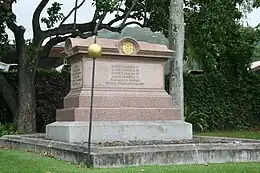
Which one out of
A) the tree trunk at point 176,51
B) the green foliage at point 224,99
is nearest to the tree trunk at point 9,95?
the tree trunk at point 176,51

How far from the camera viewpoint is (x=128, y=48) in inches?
454

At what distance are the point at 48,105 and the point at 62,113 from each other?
9.24 meters

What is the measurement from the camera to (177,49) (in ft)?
48.1

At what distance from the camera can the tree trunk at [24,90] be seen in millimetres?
17734

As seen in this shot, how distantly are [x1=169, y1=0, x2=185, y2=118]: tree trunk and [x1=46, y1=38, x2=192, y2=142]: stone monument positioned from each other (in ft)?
8.63

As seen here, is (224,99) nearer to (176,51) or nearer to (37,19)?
(37,19)

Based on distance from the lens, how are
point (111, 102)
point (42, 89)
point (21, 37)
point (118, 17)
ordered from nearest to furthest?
point (111, 102) → point (21, 37) → point (118, 17) → point (42, 89)

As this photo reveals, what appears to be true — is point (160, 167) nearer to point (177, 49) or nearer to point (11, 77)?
point (177, 49)

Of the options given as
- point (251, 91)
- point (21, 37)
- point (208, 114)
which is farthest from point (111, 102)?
point (251, 91)

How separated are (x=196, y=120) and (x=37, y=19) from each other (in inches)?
315

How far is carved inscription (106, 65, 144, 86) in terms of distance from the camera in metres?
11.4

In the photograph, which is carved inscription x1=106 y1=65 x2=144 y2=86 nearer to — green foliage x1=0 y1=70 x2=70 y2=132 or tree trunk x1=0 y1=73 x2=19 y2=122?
tree trunk x1=0 y1=73 x2=19 y2=122

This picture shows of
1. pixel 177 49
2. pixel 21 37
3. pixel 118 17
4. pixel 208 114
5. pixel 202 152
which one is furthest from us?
pixel 208 114

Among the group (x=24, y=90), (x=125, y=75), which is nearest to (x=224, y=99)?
(x=24, y=90)
